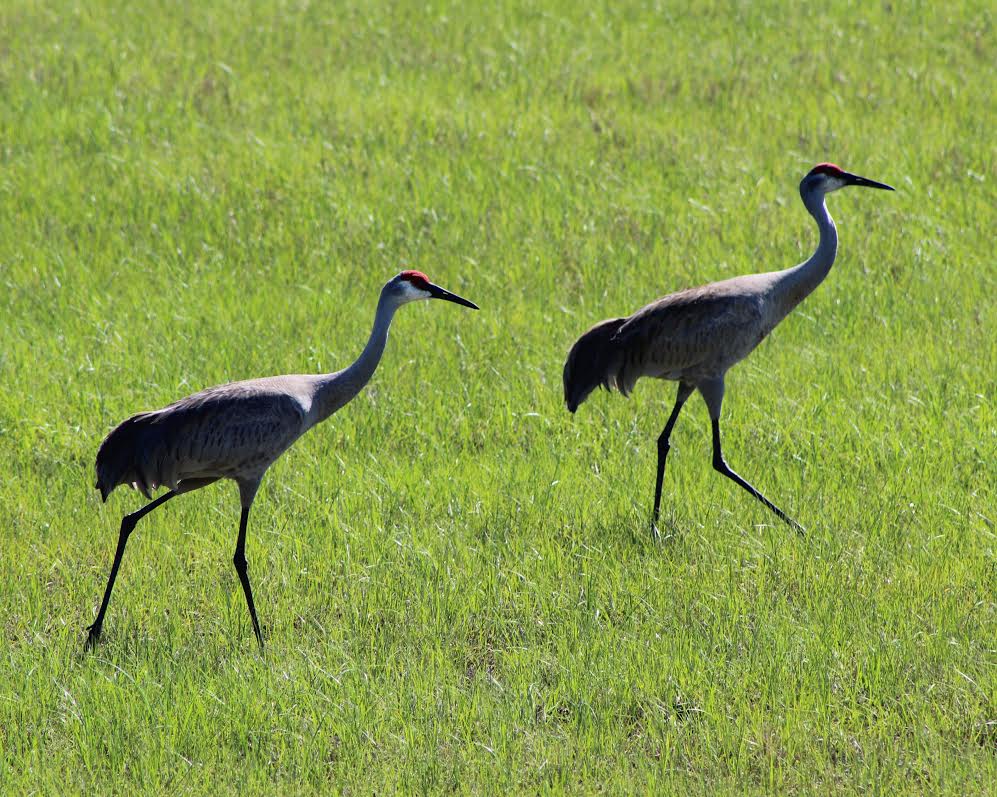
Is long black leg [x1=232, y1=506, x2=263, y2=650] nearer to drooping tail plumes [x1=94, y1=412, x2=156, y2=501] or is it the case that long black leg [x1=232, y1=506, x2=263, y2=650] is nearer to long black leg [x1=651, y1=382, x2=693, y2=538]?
drooping tail plumes [x1=94, y1=412, x2=156, y2=501]

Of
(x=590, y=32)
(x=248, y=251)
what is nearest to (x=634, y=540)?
(x=248, y=251)

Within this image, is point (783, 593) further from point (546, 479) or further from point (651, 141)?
point (651, 141)

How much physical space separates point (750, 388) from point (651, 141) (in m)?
3.70

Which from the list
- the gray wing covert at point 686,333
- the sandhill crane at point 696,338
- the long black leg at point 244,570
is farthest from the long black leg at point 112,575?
the gray wing covert at point 686,333

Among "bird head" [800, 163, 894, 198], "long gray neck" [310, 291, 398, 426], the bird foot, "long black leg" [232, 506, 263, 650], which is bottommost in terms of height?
the bird foot

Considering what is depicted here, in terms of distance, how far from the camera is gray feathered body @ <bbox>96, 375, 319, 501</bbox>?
542 centimetres

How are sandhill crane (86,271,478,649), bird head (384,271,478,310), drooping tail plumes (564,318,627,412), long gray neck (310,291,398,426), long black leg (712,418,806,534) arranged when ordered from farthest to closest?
drooping tail plumes (564,318,627,412)
long black leg (712,418,806,534)
bird head (384,271,478,310)
long gray neck (310,291,398,426)
sandhill crane (86,271,478,649)

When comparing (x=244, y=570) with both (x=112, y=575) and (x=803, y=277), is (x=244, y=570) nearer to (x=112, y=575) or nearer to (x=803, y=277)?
(x=112, y=575)

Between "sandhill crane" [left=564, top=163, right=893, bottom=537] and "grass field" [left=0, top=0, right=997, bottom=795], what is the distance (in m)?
0.42

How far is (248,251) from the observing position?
938 centimetres

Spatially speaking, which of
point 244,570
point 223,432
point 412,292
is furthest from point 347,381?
point 244,570

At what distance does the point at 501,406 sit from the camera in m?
7.32

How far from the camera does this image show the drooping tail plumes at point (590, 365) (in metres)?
6.58

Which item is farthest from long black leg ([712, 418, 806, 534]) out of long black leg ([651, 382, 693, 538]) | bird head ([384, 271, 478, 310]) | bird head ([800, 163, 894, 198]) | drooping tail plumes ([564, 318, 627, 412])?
bird head ([384, 271, 478, 310])
